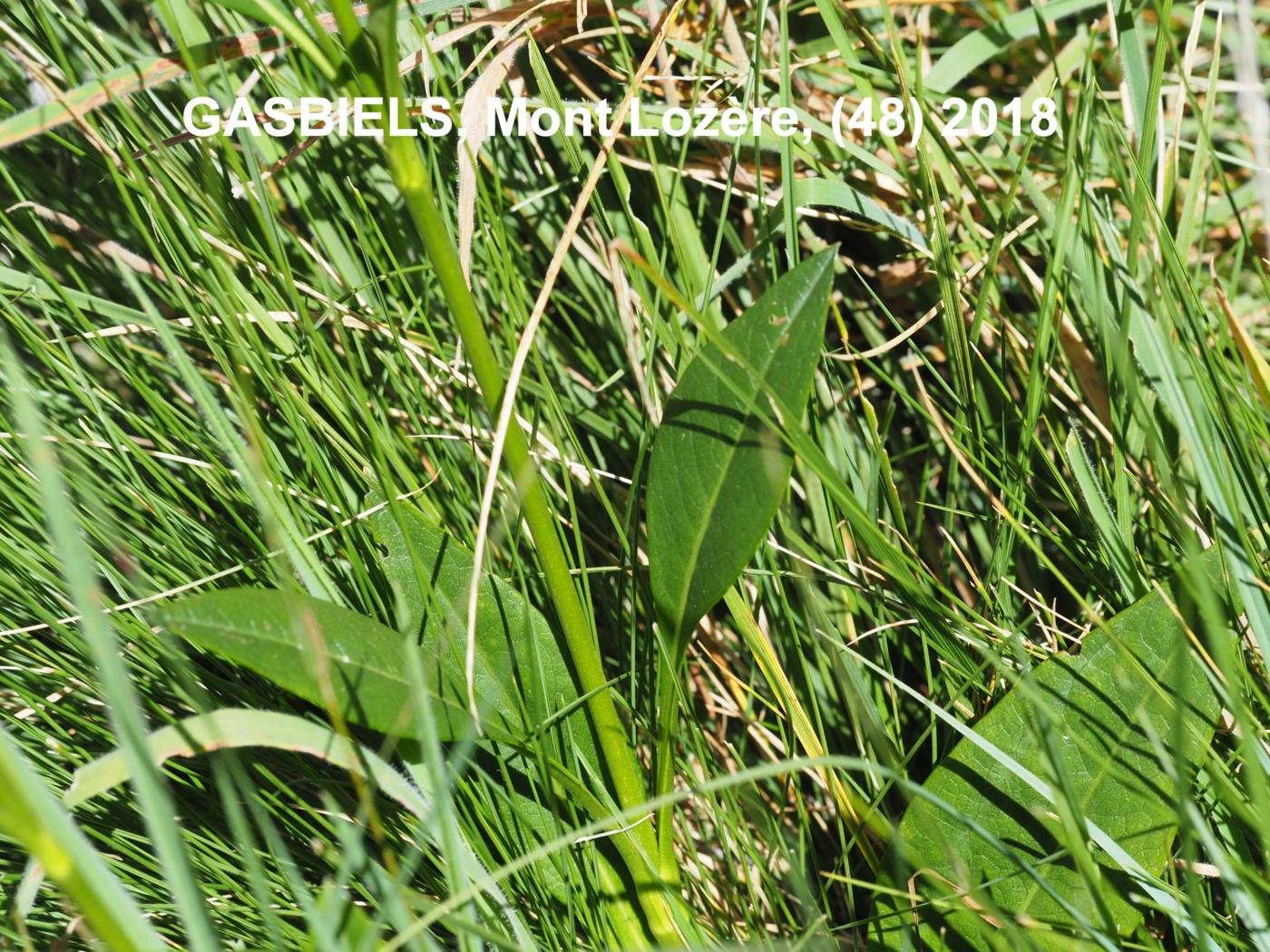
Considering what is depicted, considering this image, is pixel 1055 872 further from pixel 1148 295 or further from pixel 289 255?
pixel 289 255

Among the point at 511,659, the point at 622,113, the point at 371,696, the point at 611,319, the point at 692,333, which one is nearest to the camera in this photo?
the point at 371,696

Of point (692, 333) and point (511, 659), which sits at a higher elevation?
point (692, 333)

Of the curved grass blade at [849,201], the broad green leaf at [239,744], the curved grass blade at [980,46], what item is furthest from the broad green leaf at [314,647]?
the curved grass blade at [980,46]

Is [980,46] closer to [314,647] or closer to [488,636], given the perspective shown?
[488,636]

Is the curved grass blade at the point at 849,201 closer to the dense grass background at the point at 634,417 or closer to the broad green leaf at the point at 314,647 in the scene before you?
the dense grass background at the point at 634,417

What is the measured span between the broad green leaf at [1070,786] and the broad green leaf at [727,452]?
0.22m

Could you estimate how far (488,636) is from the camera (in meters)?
0.74

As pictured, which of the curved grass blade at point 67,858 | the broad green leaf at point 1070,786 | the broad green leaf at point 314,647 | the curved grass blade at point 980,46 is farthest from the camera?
the curved grass blade at point 980,46

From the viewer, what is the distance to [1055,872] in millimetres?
695

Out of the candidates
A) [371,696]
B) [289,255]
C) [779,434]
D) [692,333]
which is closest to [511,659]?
[371,696]

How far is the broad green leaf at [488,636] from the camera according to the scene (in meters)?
0.71

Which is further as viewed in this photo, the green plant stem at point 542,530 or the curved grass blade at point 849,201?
the curved grass blade at point 849,201

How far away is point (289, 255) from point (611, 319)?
0.35 meters

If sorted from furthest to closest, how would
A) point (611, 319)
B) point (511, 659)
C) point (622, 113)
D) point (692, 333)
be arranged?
point (611, 319) → point (692, 333) → point (622, 113) → point (511, 659)
